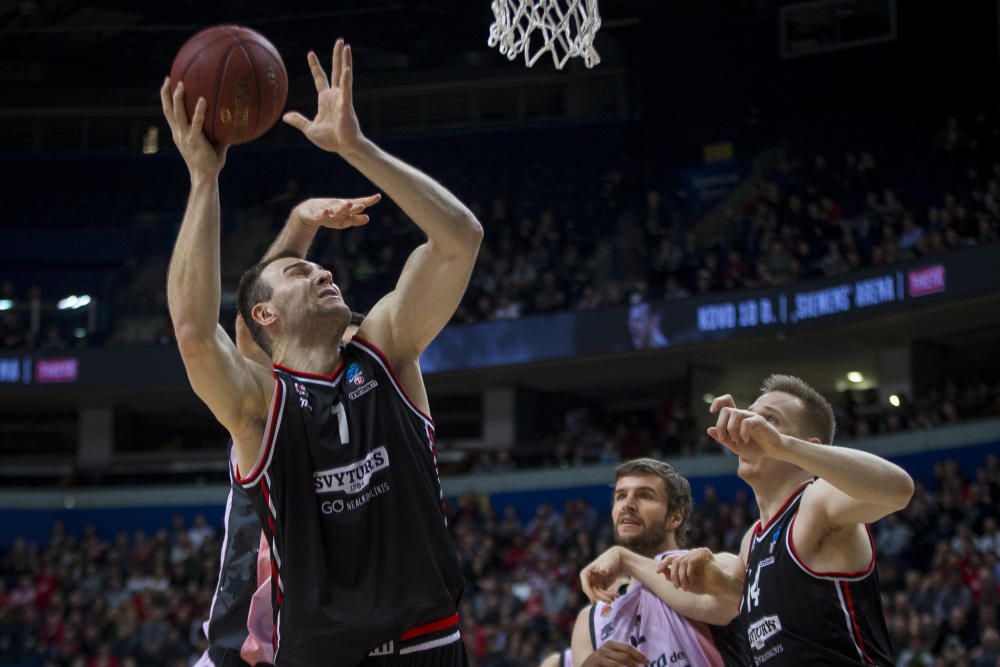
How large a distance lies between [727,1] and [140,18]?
10558 mm

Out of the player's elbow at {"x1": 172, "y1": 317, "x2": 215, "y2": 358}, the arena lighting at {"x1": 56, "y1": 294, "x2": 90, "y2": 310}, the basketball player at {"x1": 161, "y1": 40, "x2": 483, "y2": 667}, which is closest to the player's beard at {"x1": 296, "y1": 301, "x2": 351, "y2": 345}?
the basketball player at {"x1": 161, "y1": 40, "x2": 483, "y2": 667}

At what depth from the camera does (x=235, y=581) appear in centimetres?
432

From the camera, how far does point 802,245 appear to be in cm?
1853

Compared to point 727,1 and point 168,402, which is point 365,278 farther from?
point 727,1

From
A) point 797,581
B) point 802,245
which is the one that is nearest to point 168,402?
point 802,245

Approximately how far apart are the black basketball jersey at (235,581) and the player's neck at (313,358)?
75cm

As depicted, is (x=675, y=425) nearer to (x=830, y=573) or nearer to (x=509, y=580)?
(x=509, y=580)

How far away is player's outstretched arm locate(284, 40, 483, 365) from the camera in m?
3.46

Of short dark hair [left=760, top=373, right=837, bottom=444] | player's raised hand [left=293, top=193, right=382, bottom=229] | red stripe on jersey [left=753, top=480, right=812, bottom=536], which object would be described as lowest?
red stripe on jersey [left=753, top=480, right=812, bottom=536]

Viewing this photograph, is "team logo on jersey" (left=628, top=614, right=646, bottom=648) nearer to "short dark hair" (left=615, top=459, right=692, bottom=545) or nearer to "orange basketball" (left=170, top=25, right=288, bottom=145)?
"short dark hair" (left=615, top=459, right=692, bottom=545)

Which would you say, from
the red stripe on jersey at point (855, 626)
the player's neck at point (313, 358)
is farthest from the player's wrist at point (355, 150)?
the red stripe on jersey at point (855, 626)

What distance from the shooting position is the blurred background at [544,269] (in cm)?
1675

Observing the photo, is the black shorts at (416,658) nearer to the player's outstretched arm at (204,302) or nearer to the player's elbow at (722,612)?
the player's outstretched arm at (204,302)

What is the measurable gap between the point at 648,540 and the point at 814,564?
3.53ft
